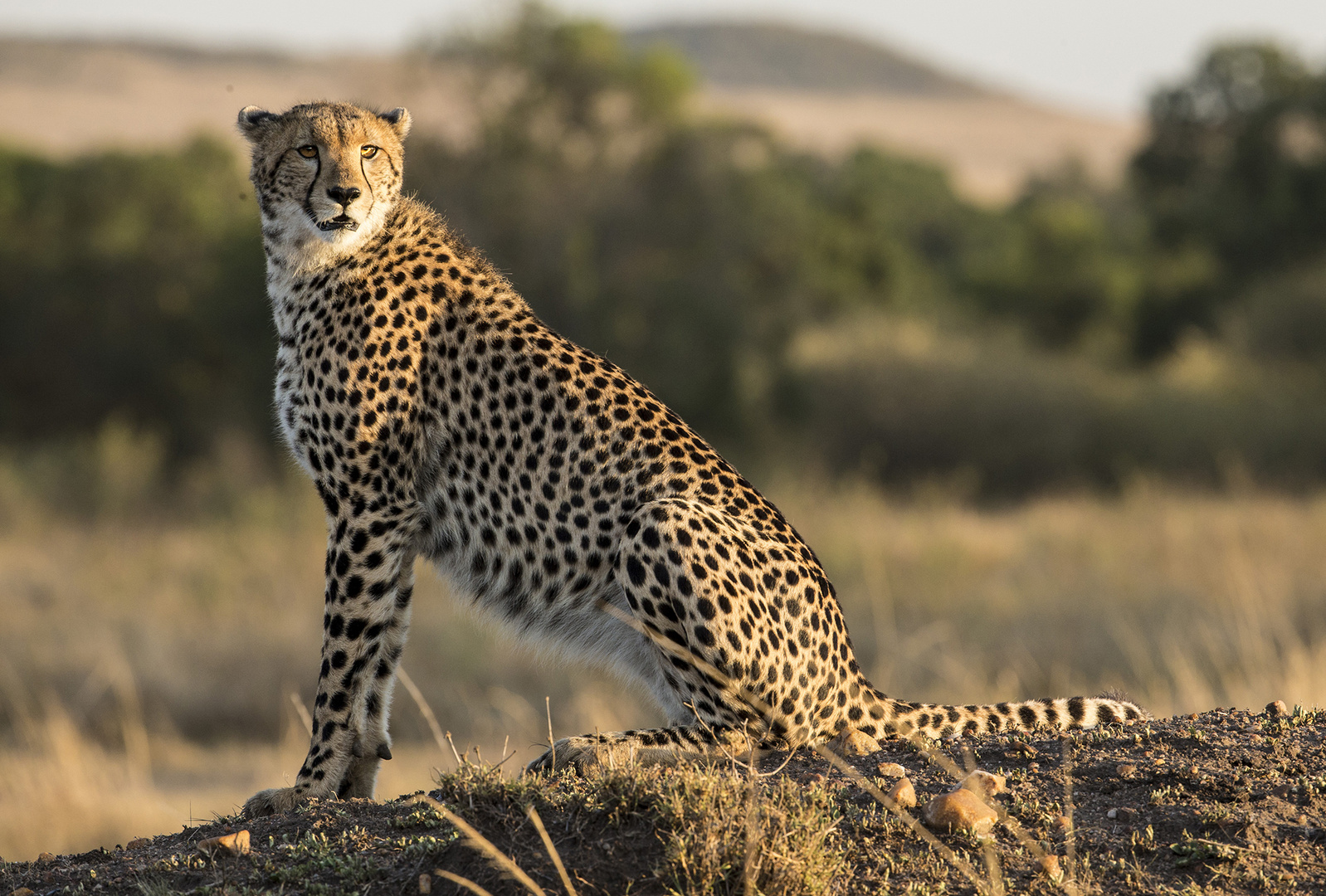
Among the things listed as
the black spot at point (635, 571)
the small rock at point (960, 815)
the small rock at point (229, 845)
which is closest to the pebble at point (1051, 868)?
the small rock at point (960, 815)

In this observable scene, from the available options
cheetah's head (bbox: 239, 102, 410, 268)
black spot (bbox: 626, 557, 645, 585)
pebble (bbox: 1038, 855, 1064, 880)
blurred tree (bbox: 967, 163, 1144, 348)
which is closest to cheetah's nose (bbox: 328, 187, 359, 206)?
cheetah's head (bbox: 239, 102, 410, 268)

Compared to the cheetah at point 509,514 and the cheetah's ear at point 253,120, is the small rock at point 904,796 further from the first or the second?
the cheetah's ear at point 253,120

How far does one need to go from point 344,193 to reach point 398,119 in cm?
59

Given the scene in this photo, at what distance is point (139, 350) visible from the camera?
1007 inches

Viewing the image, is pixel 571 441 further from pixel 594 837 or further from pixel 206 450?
pixel 206 450

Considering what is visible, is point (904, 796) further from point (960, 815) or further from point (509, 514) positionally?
point (509, 514)

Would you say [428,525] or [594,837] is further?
[428,525]

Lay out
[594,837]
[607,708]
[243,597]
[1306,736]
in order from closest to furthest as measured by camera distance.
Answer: [594,837] < [1306,736] < [607,708] < [243,597]

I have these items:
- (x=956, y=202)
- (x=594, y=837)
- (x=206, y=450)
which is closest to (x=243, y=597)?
(x=206, y=450)

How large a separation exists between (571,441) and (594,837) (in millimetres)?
1366

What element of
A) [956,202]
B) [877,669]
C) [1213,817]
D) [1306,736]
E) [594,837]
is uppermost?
[956,202]

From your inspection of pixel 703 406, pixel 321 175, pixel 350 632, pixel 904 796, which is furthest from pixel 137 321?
pixel 904 796

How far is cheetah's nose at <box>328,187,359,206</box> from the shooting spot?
160 inches

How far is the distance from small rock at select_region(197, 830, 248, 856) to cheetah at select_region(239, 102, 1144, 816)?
630mm
